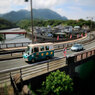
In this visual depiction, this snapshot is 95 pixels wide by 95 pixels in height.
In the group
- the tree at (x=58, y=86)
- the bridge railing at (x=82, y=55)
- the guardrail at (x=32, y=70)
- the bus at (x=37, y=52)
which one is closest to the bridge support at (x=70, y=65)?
the guardrail at (x=32, y=70)

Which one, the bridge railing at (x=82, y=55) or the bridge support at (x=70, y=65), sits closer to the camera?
the bridge support at (x=70, y=65)

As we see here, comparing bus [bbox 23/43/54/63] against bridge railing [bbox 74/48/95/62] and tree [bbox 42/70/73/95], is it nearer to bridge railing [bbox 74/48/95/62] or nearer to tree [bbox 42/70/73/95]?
bridge railing [bbox 74/48/95/62]

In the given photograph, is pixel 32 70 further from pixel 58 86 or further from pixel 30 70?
pixel 58 86

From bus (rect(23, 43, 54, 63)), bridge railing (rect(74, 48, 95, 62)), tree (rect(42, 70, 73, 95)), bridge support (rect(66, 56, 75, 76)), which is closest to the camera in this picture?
tree (rect(42, 70, 73, 95))

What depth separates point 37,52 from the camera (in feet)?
47.3

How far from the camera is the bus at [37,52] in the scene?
14.1 metres

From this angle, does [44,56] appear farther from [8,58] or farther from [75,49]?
[75,49]

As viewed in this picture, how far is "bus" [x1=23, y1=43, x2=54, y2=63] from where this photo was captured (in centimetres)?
1406

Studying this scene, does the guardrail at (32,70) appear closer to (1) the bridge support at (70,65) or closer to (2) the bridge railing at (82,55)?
(1) the bridge support at (70,65)

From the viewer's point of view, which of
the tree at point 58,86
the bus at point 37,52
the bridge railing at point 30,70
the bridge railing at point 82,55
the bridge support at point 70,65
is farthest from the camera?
the bus at point 37,52

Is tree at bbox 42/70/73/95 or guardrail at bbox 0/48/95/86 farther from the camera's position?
guardrail at bbox 0/48/95/86

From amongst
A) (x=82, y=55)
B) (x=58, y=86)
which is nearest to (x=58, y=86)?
(x=58, y=86)

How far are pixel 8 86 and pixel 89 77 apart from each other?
13994 mm

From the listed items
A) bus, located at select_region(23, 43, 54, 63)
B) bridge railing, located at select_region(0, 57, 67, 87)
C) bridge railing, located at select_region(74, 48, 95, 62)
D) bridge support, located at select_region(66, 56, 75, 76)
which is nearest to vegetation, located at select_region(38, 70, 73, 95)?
bridge railing, located at select_region(0, 57, 67, 87)
